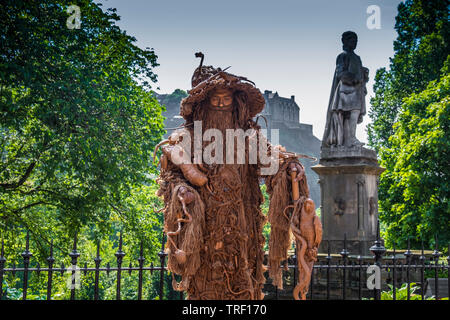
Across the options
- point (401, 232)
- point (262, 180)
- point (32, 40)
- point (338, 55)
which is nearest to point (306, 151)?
point (401, 232)

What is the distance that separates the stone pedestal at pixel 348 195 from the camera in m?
11.5

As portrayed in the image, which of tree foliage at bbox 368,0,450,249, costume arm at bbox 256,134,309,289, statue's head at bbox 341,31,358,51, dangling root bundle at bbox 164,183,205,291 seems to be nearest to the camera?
dangling root bundle at bbox 164,183,205,291

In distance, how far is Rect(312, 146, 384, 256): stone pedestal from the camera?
37.7 ft

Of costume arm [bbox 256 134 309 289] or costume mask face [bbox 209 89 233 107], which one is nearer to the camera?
costume arm [bbox 256 134 309 289]

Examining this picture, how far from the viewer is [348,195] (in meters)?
11.6

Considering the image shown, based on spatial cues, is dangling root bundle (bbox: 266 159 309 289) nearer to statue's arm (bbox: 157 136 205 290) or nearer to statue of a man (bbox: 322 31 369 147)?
statue's arm (bbox: 157 136 205 290)

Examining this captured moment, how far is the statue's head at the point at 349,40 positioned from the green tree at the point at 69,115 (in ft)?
16.9

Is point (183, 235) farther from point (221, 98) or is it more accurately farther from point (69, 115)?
point (69, 115)

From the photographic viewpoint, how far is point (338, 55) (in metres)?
12.4

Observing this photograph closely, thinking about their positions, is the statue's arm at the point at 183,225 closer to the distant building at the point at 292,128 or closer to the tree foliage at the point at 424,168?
the tree foliage at the point at 424,168

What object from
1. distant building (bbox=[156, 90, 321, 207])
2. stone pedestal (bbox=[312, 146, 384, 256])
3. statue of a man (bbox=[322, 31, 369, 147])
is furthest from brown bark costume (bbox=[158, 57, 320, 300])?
distant building (bbox=[156, 90, 321, 207])

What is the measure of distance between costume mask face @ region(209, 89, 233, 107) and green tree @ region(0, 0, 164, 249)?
6142 millimetres

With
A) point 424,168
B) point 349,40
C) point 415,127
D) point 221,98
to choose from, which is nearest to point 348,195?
point 349,40

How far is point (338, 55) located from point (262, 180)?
8970 millimetres
